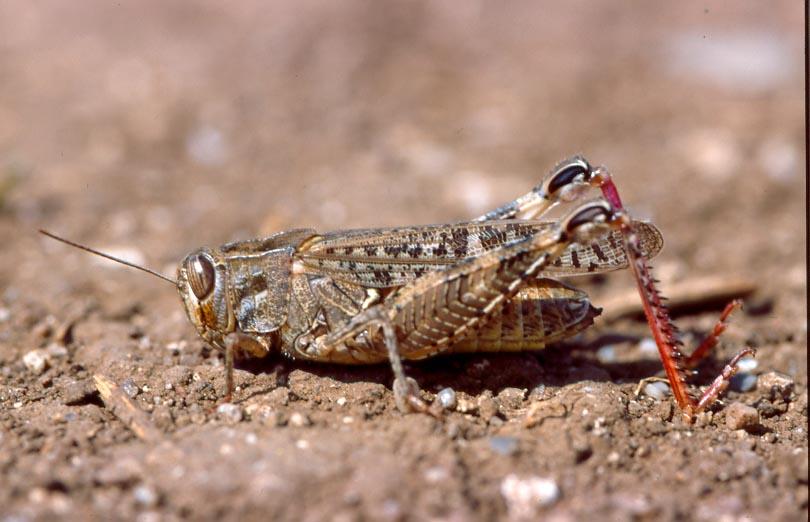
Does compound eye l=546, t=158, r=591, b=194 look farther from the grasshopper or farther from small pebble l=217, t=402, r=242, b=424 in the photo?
small pebble l=217, t=402, r=242, b=424

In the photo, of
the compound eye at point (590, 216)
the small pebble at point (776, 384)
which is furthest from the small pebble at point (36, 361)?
the small pebble at point (776, 384)

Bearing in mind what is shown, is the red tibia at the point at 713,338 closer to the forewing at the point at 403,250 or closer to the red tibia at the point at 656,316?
the red tibia at the point at 656,316

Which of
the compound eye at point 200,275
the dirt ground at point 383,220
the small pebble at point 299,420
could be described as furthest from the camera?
the compound eye at point 200,275

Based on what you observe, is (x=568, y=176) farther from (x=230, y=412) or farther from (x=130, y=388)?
(x=130, y=388)

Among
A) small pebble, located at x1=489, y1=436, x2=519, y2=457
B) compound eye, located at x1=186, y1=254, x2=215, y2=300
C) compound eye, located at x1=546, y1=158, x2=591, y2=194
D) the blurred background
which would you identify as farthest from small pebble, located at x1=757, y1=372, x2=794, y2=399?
compound eye, located at x1=186, y1=254, x2=215, y2=300

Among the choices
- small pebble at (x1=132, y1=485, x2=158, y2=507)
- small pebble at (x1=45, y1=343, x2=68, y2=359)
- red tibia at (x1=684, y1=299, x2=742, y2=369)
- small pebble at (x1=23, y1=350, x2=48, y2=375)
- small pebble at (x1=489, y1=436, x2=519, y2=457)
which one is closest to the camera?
small pebble at (x1=132, y1=485, x2=158, y2=507)

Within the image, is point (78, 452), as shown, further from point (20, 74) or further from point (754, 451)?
point (20, 74)

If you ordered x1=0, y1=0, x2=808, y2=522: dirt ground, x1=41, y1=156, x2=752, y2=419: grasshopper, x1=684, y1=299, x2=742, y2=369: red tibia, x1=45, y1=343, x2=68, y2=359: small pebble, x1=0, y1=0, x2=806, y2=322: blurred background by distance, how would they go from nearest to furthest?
x1=0, y1=0, x2=808, y2=522: dirt ground, x1=41, y1=156, x2=752, y2=419: grasshopper, x1=684, y1=299, x2=742, y2=369: red tibia, x1=45, y1=343, x2=68, y2=359: small pebble, x1=0, y1=0, x2=806, y2=322: blurred background

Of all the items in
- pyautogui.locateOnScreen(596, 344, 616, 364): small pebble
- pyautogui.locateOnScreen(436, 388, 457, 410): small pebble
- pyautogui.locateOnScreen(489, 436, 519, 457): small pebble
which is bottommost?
pyautogui.locateOnScreen(489, 436, 519, 457): small pebble
